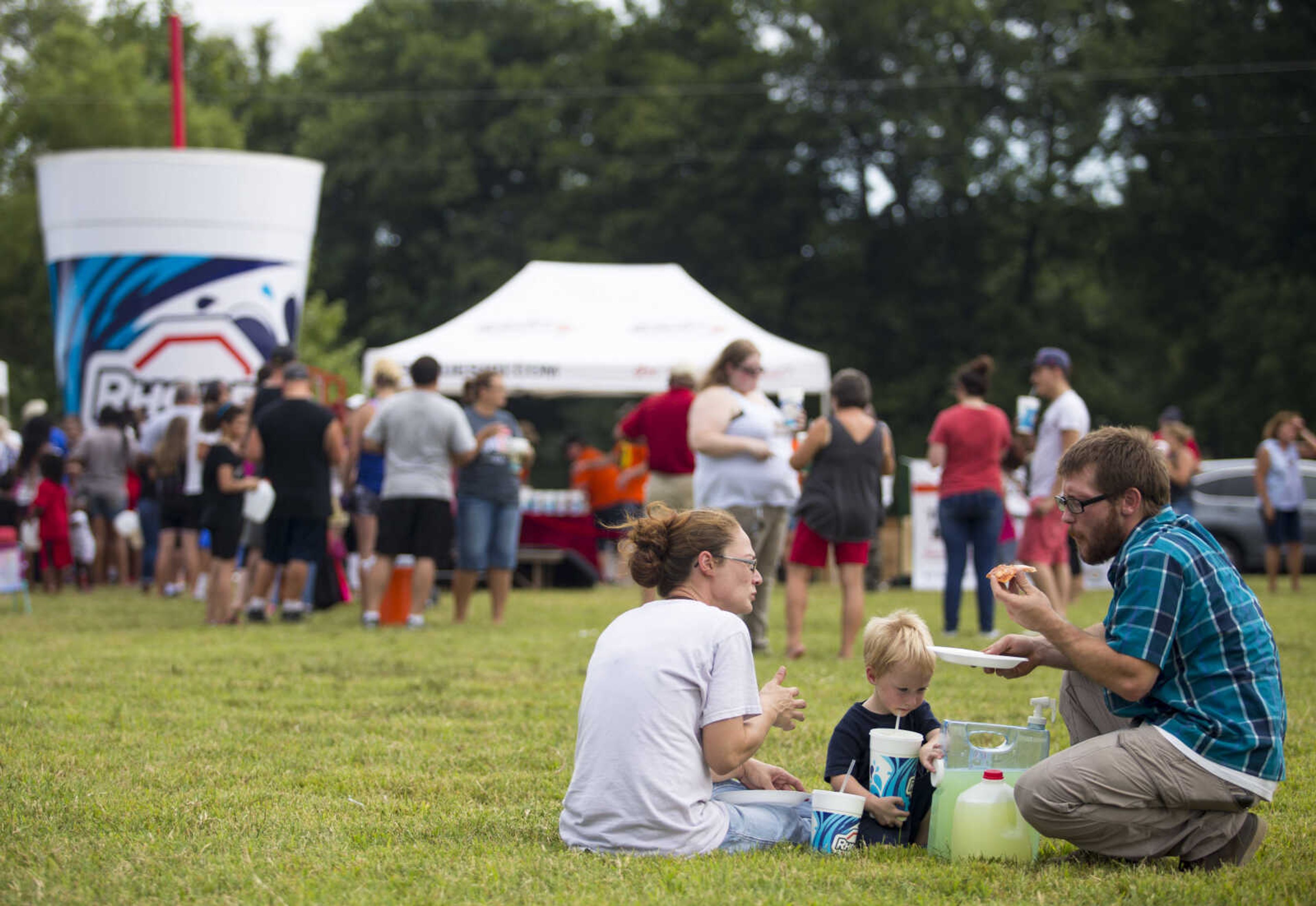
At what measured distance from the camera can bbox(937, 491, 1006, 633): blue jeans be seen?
9016mm

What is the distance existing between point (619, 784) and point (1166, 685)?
1424 millimetres

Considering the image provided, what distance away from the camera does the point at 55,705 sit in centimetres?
635

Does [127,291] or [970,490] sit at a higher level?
[127,291]

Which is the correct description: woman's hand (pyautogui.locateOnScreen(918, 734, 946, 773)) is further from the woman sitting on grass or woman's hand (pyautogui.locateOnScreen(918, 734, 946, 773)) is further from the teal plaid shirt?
the teal plaid shirt

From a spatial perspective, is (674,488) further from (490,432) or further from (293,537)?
(293,537)

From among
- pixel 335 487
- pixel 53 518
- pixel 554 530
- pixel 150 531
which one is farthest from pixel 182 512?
pixel 554 530

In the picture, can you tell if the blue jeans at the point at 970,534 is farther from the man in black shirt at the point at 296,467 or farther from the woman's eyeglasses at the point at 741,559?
the woman's eyeglasses at the point at 741,559

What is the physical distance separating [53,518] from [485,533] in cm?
529

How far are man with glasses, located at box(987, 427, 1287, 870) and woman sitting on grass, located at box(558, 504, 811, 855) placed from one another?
702 millimetres

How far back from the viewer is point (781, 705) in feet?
12.4

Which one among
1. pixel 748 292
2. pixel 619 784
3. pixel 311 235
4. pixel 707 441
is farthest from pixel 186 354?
pixel 748 292

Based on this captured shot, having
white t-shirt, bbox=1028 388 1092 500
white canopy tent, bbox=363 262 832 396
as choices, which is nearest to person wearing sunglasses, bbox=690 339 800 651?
white t-shirt, bbox=1028 388 1092 500

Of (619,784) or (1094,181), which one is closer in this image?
(619,784)

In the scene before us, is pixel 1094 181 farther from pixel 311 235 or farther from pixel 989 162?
pixel 311 235
